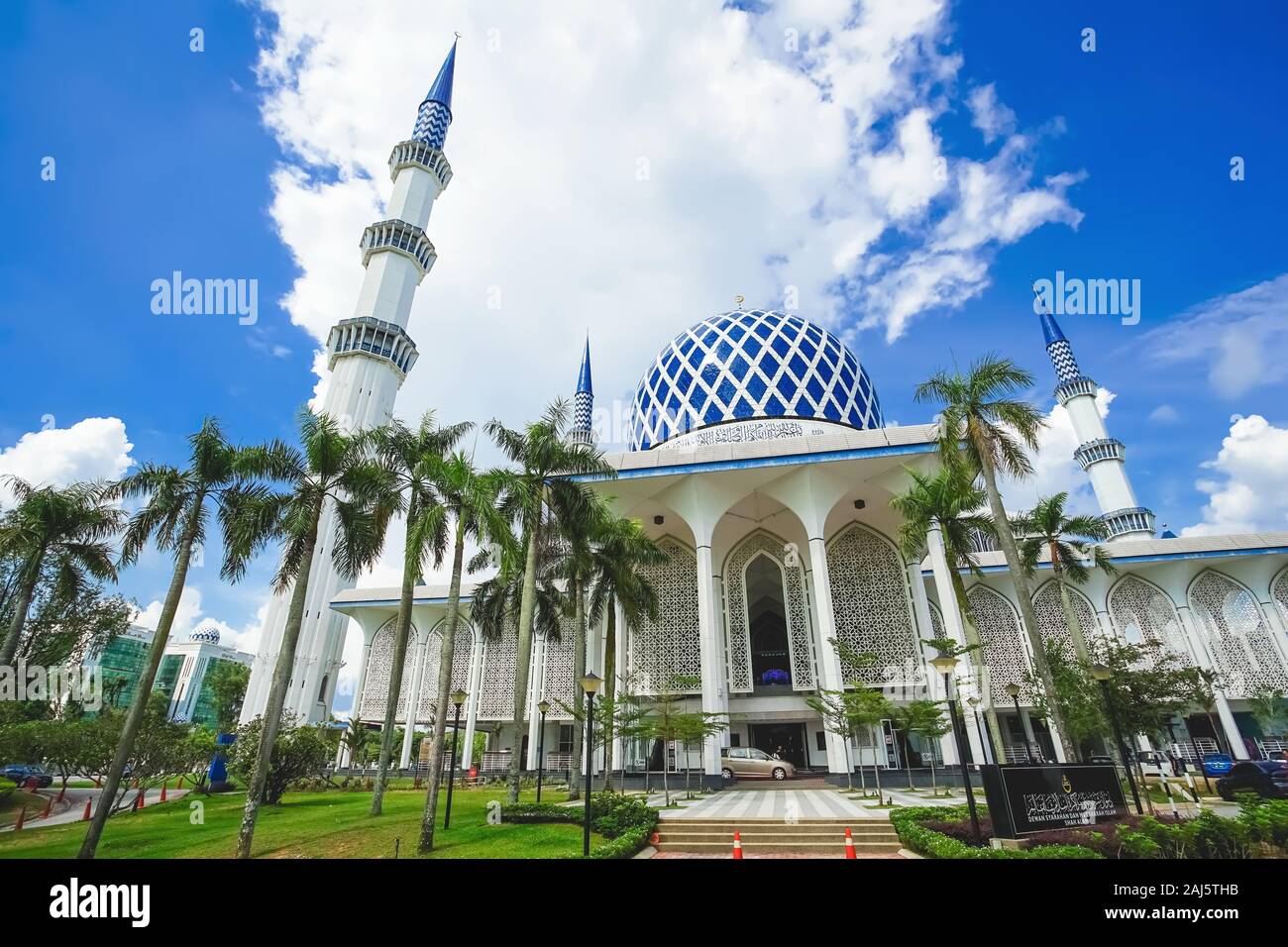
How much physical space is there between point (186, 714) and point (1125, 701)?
93.0m

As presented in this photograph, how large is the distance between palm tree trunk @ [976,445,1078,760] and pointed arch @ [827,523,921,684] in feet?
23.7

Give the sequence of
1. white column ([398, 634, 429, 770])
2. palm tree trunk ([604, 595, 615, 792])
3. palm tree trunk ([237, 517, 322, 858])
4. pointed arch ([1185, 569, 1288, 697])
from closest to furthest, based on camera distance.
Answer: palm tree trunk ([237, 517, 322, 858]), palm tree trunk ([604, 595, 615, 792]), pointed arch ([1185, 569, 1288, 697]), white column ([398, 634, 429, 770])

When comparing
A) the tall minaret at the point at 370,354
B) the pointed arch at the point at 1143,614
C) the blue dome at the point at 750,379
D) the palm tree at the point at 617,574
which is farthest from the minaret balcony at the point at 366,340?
the pointed arch at the point at 1143,614

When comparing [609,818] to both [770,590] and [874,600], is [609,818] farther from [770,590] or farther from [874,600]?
[770,590]

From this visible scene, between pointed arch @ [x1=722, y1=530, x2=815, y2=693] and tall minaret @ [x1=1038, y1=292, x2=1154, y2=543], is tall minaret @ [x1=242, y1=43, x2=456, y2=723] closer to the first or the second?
pointed arch @ [x1=722, y1=530, x2=815, y2=693]

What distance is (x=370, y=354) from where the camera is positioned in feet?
105

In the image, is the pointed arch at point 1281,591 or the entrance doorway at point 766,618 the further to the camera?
the entrance doorway at point 766,618

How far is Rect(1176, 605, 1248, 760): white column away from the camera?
906 inches

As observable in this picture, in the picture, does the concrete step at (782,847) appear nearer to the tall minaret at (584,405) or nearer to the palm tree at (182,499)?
the palm tree at (182,499)

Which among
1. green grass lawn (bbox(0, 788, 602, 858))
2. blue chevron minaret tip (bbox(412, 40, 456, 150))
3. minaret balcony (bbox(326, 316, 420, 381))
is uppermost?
blue chevron minaret tip (bbox(412, 40, 456, 150))

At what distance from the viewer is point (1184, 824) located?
760 cm

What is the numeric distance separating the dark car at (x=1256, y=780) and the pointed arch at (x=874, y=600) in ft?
25.7

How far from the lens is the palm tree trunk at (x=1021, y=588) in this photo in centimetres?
1298

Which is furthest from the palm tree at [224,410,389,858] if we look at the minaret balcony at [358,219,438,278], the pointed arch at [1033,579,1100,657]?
the pointed arch at [1033,579,1100,657]
